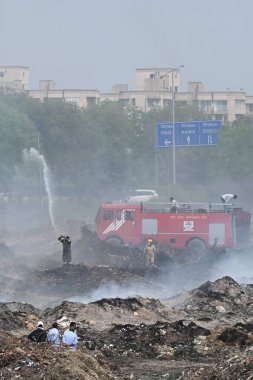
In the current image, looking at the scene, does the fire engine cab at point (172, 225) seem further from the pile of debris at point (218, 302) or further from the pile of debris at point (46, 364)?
the pile of debris at point (46, 364)

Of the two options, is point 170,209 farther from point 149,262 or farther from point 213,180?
point 213,180

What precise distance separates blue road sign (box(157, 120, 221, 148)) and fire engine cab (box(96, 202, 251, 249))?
15911 millimetres

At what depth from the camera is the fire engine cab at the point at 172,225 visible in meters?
44.1

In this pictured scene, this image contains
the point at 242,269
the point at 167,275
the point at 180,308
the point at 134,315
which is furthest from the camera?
the point at 242,269

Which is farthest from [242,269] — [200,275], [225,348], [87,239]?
[225,348]

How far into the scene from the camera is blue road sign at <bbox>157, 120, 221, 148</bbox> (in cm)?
6106

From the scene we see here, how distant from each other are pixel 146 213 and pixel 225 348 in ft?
71.6

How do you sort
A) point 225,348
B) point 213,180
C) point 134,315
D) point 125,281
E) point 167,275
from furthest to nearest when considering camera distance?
point 213,180 → point 167,275 → point 125,281 → point 134,315 → point 225,348

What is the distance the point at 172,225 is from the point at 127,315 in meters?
17.4

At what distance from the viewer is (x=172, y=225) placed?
4431cm

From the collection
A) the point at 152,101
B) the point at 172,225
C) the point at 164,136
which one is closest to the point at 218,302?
the point at 172,225

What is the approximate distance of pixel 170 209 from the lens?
44719 millimetres

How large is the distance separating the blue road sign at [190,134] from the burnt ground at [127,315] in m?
16.3

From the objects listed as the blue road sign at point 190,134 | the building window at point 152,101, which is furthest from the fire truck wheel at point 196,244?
the building window at point 152,101
